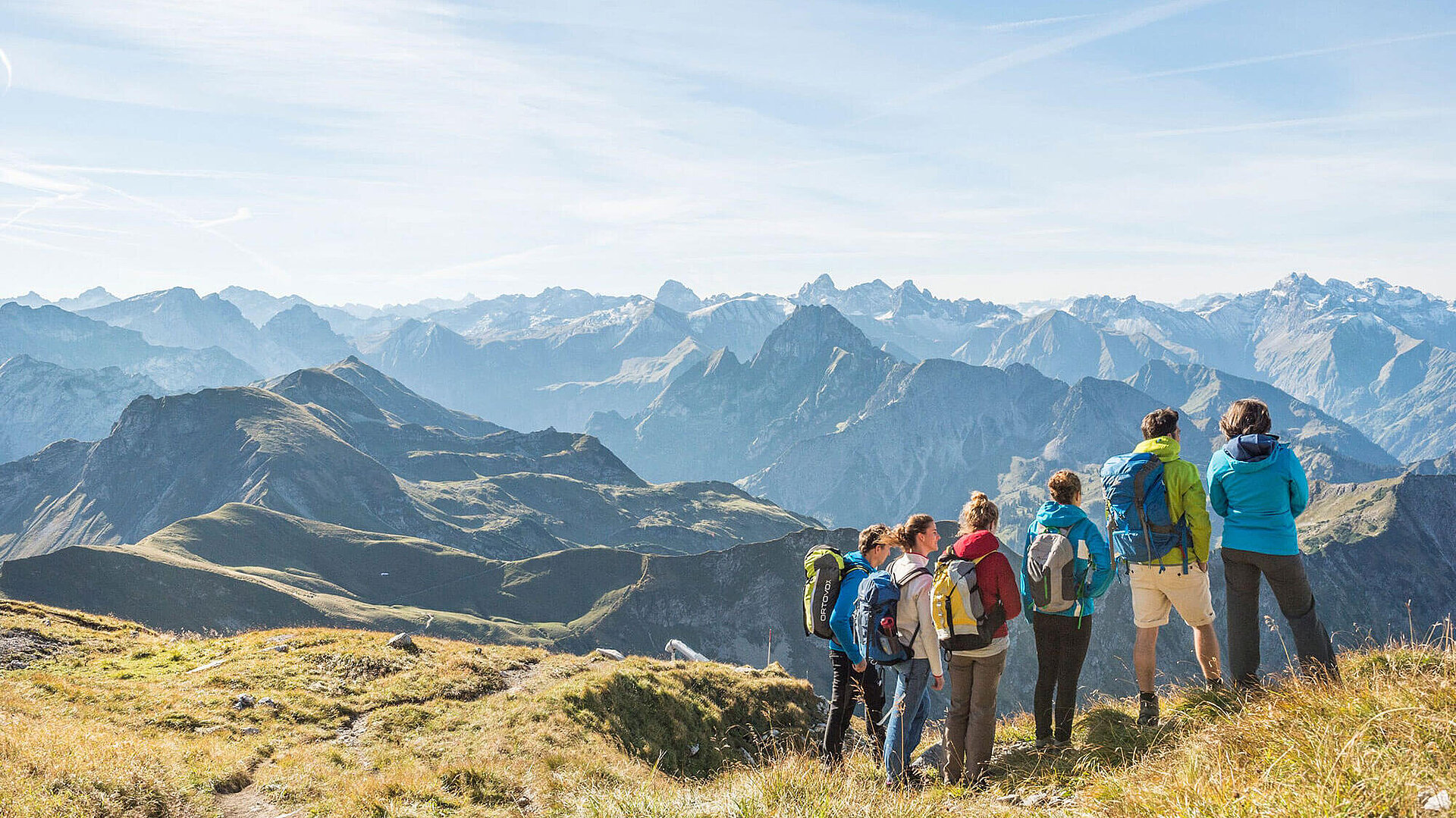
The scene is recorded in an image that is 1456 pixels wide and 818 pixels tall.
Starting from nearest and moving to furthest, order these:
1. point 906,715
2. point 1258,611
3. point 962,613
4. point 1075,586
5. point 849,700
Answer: point 962,613
point 1258,611
point 1075,586
point 906,715
point 849,700

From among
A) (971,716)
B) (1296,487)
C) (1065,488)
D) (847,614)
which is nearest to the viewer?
(1296,487)

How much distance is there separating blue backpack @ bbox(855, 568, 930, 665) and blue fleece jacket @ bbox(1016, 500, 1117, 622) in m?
1.70

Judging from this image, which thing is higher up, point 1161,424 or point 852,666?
point 1161,424

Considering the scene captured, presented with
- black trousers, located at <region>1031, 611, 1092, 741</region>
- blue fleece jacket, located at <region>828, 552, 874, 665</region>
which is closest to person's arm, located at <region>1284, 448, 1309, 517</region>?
black trousers, located at <region>1031, 611, 1092, 741</region>

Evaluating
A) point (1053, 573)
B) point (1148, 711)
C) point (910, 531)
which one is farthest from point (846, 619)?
point (1148, 711)

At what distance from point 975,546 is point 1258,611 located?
374 centimetres

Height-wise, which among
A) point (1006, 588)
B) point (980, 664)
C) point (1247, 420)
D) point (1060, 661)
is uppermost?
point (1247, 420)

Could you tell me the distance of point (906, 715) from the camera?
10695 mm

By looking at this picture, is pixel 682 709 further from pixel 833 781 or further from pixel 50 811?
pixel 50 811

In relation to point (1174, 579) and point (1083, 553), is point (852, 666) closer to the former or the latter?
point (1083, 553)

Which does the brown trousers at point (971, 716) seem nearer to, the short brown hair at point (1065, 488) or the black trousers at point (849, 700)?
the black trousers at point (849, 700)

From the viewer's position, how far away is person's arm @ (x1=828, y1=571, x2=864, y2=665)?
37.2 ft

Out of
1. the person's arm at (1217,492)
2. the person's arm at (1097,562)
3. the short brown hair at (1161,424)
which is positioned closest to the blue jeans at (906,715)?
the person's arm at (1097,562)

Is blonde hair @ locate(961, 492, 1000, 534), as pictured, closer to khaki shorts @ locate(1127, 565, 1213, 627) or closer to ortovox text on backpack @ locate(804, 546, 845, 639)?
ortovox text on backpack @ locate(804, 546, 845, 639)
